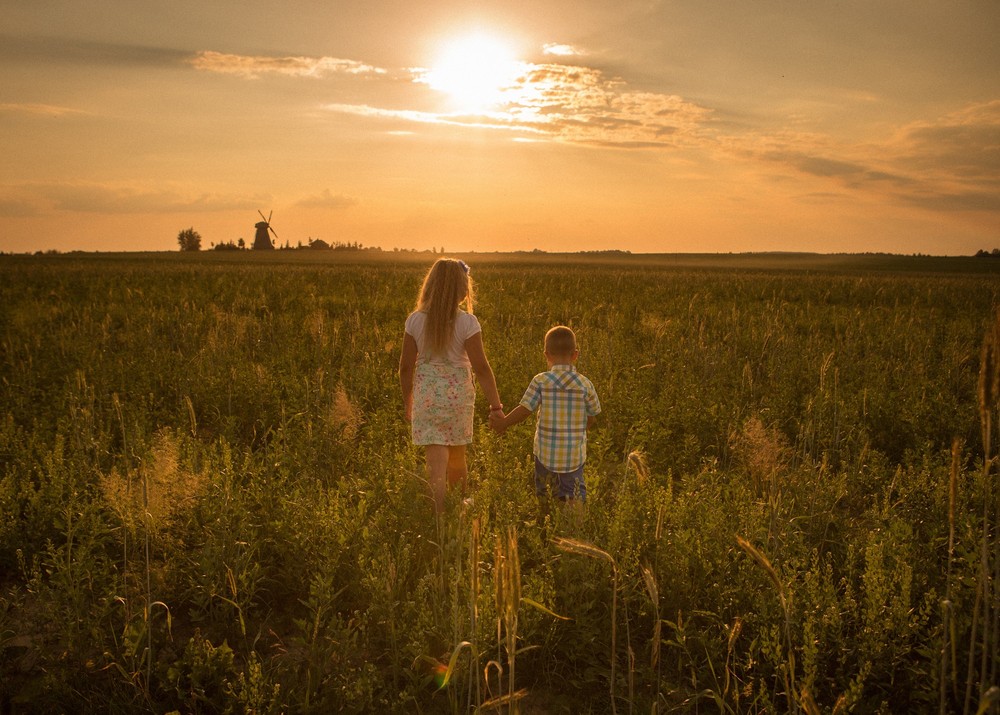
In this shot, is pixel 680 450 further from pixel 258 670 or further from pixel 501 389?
pixel 258 670

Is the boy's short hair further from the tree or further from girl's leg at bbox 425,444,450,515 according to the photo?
the tree

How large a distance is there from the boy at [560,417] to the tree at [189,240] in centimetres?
11877

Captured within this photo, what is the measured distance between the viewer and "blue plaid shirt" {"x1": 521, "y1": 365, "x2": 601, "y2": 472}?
14.4 feet

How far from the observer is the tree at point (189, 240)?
365ft

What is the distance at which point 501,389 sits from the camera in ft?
23.0

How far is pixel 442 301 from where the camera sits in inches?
177

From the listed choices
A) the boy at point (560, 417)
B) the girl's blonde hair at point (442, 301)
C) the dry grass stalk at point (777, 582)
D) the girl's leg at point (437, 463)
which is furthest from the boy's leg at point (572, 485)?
the dry grass stalk at point (777, 582)

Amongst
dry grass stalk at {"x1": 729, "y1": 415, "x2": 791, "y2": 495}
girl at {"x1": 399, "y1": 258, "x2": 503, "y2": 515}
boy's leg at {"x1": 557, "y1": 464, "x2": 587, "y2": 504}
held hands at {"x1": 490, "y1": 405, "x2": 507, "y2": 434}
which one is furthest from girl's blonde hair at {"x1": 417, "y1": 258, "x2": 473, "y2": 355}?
dry grass stalk at {"x1": 729, "y1": 415, "x2": 791, "y2": 495}

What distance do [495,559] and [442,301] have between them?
8.68 ft

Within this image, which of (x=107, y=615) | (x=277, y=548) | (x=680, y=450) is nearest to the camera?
(x=107, y=615)

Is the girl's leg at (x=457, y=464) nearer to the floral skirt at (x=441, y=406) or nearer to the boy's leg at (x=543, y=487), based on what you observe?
the floral skirt at (x=441, y=406)

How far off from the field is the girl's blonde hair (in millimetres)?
889

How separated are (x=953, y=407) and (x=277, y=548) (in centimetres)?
615

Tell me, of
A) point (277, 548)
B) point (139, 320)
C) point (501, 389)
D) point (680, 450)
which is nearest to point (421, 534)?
point (277, 548)
